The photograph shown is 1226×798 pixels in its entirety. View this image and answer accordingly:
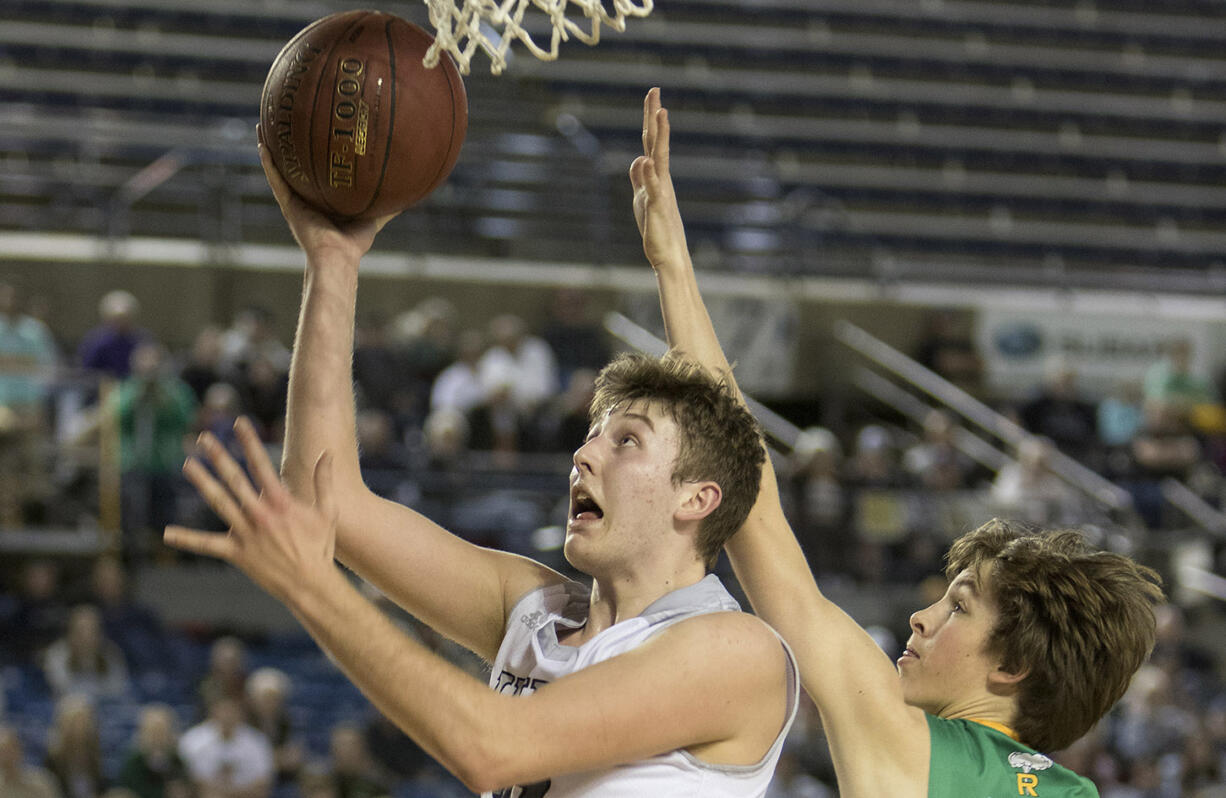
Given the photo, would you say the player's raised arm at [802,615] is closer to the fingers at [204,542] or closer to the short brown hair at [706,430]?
the short brown hair at [706,430]

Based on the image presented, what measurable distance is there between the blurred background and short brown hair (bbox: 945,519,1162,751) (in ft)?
16.0

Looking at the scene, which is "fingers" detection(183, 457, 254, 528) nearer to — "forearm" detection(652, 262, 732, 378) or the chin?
the chin

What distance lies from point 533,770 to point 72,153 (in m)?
10.3

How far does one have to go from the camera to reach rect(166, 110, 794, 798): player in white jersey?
1579mm

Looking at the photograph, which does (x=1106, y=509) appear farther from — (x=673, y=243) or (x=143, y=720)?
(x=673, y=243)

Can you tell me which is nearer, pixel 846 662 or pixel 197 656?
pixel 846 662

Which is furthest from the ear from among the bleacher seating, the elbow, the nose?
the bleacher seating

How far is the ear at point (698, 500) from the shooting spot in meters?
1.91

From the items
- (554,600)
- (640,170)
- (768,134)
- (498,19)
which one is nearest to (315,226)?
(498,19)

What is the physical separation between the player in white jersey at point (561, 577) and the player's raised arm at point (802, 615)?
256mm

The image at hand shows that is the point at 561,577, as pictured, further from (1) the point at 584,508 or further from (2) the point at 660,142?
(2) the point at 660,142

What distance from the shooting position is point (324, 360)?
2.06 meters

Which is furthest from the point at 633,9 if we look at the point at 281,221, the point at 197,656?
the point at 281,221

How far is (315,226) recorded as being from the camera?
2.16 metres
